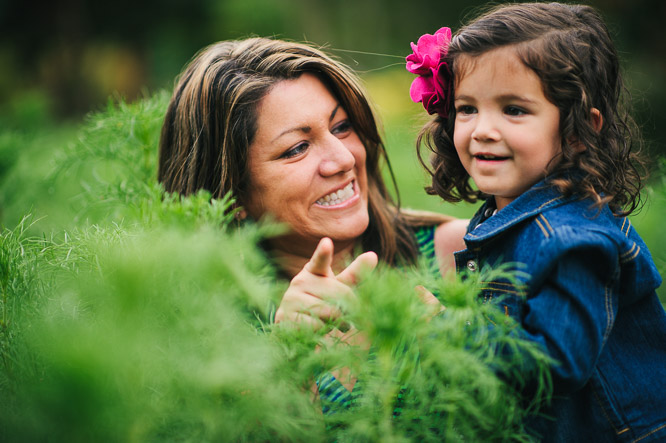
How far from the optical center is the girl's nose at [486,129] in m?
1.20

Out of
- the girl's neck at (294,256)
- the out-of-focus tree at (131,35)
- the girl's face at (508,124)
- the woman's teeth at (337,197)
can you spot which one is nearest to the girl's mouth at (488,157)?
the girl's face at (508,124)

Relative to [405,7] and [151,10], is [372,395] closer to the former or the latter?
[151,10]

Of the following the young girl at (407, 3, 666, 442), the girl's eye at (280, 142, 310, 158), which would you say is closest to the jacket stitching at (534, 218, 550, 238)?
the young girl at (407, 3, 666, 442)

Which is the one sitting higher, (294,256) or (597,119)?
(597,119)

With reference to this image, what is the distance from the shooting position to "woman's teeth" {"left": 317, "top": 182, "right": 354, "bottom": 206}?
5.45 ft

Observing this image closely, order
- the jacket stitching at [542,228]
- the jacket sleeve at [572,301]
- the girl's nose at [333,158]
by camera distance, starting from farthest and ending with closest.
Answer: the girl's nose at [333,158], the jacket stitching at [542,228], the jacket sleeve at [572,301]

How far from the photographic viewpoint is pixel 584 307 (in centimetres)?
99

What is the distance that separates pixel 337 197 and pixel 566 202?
2.31 feet

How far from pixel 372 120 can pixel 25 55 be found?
1506 cm

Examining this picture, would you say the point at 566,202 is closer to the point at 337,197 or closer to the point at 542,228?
the point at 542,228

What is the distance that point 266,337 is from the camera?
96 cm

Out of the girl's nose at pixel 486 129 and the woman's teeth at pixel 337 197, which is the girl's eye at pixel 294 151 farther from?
the girl's nose at pixel 486 129

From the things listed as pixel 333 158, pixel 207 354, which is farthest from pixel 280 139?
pixel 207 354

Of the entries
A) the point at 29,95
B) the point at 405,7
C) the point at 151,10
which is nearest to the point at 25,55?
the point at 151,10
